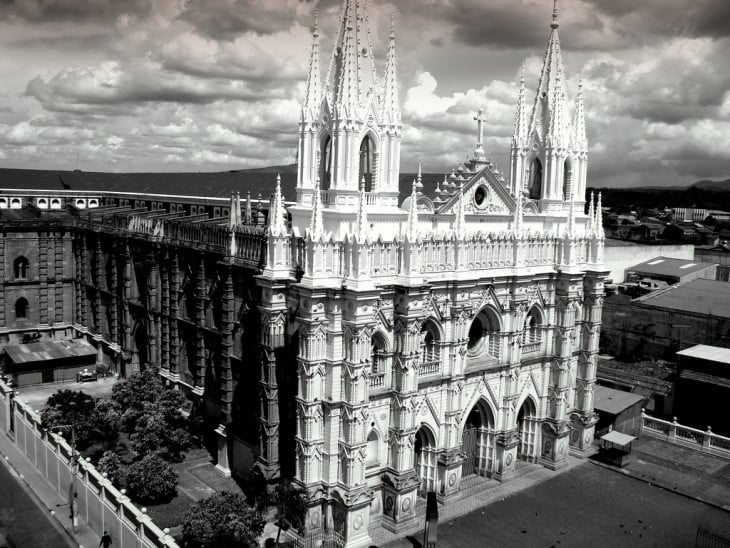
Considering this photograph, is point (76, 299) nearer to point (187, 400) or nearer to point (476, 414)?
point (187, 400)

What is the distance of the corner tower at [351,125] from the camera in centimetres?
3098

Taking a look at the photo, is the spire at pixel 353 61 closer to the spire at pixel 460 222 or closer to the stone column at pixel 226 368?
the spire at pixel 460 222

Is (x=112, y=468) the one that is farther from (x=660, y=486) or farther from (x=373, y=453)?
(x=660, y=486)

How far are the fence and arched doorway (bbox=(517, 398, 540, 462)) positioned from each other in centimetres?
2243

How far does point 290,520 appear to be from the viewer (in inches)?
1190

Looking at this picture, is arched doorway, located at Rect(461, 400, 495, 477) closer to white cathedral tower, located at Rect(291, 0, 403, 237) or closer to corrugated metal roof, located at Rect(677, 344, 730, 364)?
white cathedral tower, located at Rect(291, 0, 403, 237)

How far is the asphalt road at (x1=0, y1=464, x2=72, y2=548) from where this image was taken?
28.3 meters

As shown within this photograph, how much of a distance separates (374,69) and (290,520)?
20391 millimetres

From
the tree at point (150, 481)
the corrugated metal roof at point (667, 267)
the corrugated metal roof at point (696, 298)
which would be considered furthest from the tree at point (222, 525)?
the corrugated metal roof at point (667, 267)

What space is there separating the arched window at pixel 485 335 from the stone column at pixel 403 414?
20.5ft

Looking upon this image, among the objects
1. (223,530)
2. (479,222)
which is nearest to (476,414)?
(479,222)

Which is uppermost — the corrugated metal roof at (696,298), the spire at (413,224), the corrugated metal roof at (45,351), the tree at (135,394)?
the spire at (413,224)

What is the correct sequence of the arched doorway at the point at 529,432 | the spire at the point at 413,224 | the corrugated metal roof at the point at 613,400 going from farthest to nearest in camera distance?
the corrugated metal roof at the point at 613,400 → the arched doorway at the point at 529,432 → the spire at the point at 413,224

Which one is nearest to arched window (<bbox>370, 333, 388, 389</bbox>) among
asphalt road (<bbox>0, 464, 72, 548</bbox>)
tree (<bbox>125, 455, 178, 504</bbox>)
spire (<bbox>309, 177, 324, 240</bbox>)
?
spire (<bbox>309, 177, 324, 240</bbox>)
